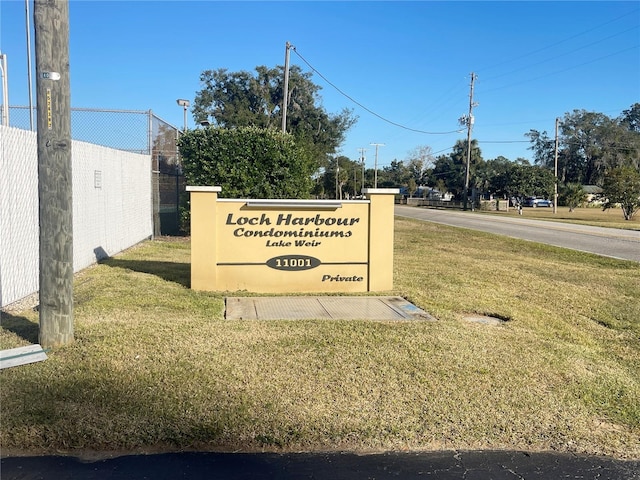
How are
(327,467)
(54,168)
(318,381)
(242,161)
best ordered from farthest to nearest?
(242,161) < (54,168) < (318,381) < (327,467)

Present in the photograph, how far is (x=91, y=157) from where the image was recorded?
31.4ft

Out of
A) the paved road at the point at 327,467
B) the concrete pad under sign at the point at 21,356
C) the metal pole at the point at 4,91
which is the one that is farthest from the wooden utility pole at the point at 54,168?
the metal pole at the point at 4,91

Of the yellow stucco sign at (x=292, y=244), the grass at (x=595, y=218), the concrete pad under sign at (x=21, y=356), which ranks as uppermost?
the yellow stucco sign at (x=292, y=244)

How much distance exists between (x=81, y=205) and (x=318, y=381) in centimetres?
645

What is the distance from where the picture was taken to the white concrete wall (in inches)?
245

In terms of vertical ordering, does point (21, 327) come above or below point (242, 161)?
below

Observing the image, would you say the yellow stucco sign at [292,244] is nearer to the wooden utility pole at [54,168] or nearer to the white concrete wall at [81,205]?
the white concrete wall at [81,205]

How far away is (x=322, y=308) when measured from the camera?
6.69 metres

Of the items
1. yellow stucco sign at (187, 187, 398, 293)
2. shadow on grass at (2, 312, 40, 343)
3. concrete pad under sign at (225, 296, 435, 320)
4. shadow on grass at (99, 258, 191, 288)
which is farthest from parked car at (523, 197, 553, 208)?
shadow on grass at (2, 312, 40, 343)

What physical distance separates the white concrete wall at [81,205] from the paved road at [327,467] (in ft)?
12.3

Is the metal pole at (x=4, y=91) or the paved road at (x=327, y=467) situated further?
the metal pole at (x=4, y=91)

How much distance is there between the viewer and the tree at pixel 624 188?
115 ft

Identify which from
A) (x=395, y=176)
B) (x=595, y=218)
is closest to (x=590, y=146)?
(x=395, y=176)

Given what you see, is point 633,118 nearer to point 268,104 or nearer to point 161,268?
point 268,104
